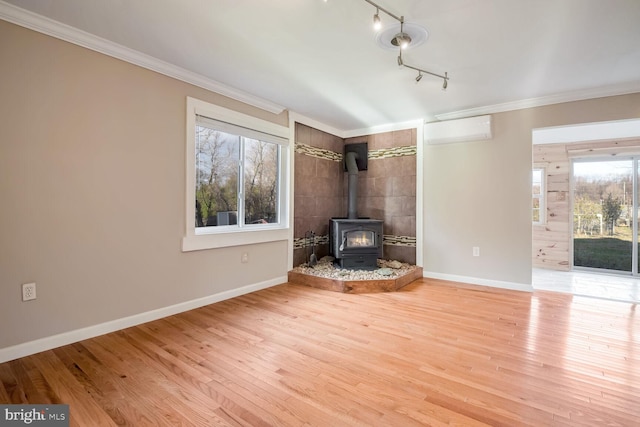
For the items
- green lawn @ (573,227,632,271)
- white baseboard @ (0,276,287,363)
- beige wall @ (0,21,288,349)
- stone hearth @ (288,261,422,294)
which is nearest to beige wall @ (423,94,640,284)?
stone hearth @ (288,261,422,294)

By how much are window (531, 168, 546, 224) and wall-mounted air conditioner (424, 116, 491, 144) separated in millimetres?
2302

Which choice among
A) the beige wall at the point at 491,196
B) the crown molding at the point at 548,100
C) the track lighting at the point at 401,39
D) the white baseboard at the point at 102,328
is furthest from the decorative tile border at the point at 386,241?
the track lighting at the point at 401,39

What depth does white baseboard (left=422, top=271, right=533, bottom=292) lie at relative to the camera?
12.6ft

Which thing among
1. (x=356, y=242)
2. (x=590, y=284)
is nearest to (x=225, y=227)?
(x=356, y=242)

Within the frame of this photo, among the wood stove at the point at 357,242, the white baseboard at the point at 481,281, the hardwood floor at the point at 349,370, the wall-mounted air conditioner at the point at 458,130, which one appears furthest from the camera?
the wood stove at the point at 357,242

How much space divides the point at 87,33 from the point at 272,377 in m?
2.82

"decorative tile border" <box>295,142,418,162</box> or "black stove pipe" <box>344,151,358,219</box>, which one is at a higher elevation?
"decorative tile border" <box>295,142,418,162</box>

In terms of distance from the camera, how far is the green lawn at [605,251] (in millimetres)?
4938

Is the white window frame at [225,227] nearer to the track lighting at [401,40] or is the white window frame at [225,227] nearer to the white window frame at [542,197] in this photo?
the track lighting at [401,40]

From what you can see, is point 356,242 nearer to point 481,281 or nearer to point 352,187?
point 352,187

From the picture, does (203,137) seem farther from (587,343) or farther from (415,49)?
(587,343)

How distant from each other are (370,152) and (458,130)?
4.51ft

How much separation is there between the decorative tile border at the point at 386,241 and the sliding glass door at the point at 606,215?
10.3 ft

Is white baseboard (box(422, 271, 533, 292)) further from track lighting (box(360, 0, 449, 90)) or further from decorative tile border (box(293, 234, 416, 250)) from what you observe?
track lighting (box(360, 0, 449, 90))
